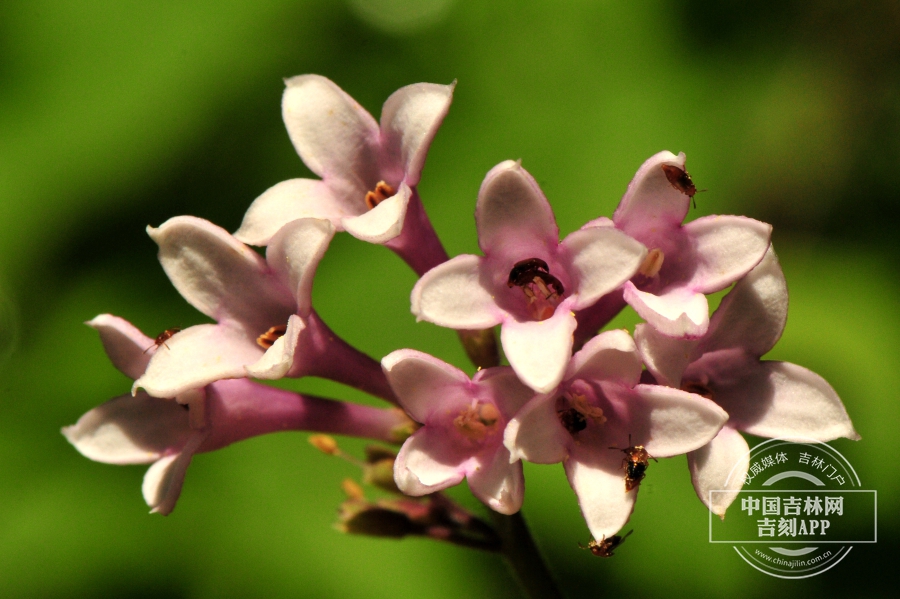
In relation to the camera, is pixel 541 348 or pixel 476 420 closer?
pixel 541 348

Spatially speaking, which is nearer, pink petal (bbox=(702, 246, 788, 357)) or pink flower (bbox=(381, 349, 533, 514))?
pink flower (bbox=(381, 349, 533, 514))

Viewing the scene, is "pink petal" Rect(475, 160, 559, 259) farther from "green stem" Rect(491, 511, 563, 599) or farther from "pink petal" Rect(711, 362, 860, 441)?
"green stem" Rect(491, 511, 563, 599)

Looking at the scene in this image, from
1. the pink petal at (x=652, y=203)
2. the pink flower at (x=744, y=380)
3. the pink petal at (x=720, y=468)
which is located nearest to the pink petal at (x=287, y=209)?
the pink petal at (x=652, y=203)

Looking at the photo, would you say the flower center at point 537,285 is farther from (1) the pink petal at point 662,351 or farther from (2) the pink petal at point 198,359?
(2) the pink petal at point 198,359

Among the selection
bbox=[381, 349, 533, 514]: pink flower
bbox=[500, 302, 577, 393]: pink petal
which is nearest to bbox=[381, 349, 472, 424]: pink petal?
bbox=[381, 349, 533, 514]: pink flower

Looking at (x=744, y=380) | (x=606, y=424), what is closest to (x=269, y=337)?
(x=606, y=424)

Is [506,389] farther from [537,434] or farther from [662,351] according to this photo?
[662,351]
